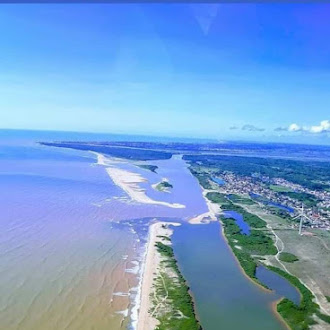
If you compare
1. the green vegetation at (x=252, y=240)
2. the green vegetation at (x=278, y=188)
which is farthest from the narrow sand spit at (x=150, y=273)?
the green vegetation at (x=278, y=188)

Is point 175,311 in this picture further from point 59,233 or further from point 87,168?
point 87,168

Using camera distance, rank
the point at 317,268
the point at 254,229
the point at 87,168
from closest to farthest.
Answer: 1. the point at 317,268
2. the point at 254,229
3. the point at 87,168

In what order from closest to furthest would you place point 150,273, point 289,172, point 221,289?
point 221,289, point 150,273, point 289,172

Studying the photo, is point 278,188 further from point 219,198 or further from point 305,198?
point 219,198

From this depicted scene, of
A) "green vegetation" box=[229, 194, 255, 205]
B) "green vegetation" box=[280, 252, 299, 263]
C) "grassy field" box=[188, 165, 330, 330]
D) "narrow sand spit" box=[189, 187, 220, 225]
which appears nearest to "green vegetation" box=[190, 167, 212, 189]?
"green vegetation" box=[229, 194, 255, 205]

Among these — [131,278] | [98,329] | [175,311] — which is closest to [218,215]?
[131,278]

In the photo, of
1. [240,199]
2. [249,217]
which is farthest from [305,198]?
[249,217]

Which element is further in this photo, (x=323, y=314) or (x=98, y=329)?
(x=323, y=314)
